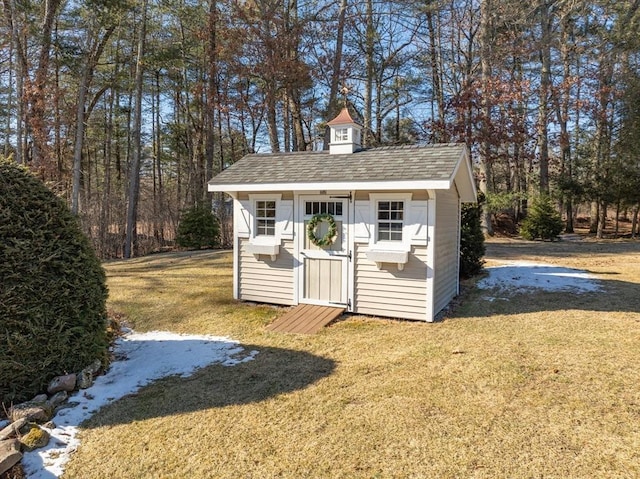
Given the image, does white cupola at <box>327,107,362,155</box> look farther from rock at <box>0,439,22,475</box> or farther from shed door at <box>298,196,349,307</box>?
rock at <box>0,439,22,475</box>

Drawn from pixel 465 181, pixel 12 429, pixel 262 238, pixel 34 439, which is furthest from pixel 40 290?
pixel 465 181

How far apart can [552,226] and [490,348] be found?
13720mm

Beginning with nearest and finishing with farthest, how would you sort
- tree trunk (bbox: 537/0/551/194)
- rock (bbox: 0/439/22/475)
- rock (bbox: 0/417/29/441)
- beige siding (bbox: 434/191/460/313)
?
rock (bbox: 0/439/22/475) < rock (bbox: 0/417/29/441) < beige siding (bbox: 434/191/460/313) < tree trunk (bbox: 537/0/551/194)

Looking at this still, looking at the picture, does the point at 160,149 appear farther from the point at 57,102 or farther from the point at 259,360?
the point at 259,360

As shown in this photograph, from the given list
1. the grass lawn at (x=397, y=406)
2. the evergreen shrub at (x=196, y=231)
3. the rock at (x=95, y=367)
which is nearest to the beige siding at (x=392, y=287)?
the grass lawn at (x=397, y=406)

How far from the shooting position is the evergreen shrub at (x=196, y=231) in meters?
15.9

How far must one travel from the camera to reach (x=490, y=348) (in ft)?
16.7

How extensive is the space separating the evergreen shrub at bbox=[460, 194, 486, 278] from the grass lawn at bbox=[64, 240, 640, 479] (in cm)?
297

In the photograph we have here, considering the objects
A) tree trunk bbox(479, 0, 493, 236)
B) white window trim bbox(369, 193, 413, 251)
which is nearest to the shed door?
A: white window trim bbox(369, 193, 413, 251)

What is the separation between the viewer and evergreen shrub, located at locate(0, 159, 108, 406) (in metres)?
3.66

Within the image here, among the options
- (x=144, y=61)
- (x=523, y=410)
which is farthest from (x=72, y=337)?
(x=144, y=61)

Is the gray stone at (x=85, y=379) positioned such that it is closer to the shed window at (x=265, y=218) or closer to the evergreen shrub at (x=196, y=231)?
the shed window at (x=265, y=218)

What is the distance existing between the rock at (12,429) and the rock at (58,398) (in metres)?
0.37

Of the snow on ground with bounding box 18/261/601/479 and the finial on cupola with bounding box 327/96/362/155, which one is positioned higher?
the finial on cupola with bounding box 327/96/362/155
